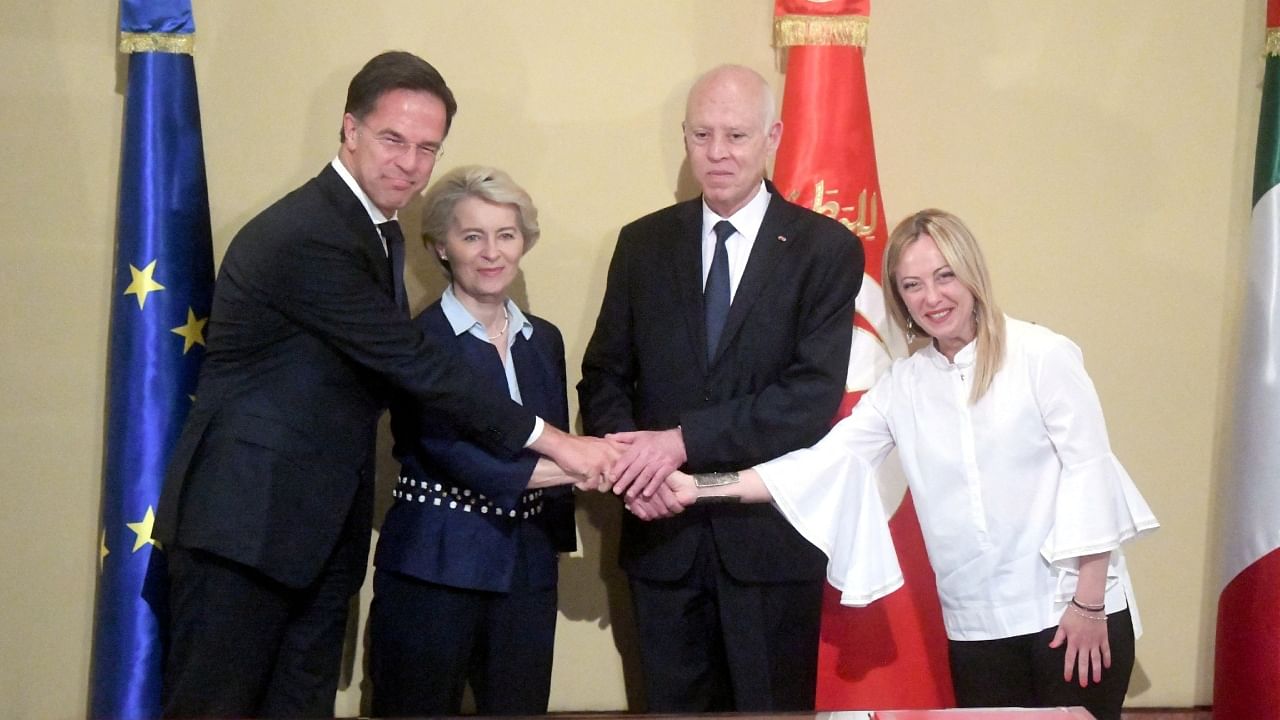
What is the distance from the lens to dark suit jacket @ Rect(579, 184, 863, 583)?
2570 millimetres

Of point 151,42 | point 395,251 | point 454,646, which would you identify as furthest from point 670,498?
point 151,42

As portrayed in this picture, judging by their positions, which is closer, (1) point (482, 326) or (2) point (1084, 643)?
(2) point (1084, 643)

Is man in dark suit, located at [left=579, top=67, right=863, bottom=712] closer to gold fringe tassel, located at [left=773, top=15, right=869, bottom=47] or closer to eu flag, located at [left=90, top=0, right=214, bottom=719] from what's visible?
gold fringe tassel, located at [left=773, top=15, right=869, bottom=47]

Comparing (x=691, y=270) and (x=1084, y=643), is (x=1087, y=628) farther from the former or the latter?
(x=691, y=270)

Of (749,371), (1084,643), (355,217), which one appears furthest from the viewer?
(749,371)

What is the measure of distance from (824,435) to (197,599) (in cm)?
131

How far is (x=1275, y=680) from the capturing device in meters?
2.88

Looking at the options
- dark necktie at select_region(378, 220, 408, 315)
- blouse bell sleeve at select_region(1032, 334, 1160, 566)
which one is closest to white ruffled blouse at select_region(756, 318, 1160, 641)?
blouse bell sleeve at select_region(1032, 334, 1160, 566)

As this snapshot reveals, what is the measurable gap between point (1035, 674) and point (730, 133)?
1252 mm

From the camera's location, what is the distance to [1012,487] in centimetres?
238

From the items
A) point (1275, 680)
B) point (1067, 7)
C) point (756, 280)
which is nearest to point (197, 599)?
point (756, 280)

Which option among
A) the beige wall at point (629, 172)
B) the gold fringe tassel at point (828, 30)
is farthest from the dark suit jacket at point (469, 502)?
the gold fringe tassel at point (828, 30)

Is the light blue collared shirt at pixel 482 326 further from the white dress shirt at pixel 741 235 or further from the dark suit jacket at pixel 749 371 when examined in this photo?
the white dress shirt at pixel 741 235

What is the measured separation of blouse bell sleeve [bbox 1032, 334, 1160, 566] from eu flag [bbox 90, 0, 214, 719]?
6.34 feet
